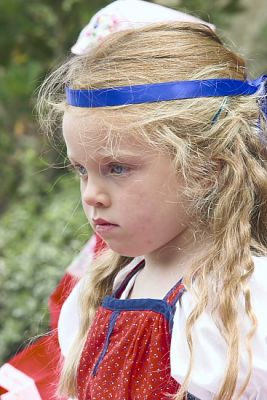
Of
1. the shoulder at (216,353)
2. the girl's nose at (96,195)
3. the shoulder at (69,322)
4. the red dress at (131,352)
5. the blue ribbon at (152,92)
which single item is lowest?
the shoulder at (69,322)

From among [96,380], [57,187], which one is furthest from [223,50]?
[57,187]

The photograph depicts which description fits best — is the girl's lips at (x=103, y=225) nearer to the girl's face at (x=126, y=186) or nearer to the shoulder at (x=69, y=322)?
the girl's face at (x=126, y=186)

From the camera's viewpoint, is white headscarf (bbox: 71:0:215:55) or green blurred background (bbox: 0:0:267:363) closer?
white headscarf (bbox: 71:0:215:55)

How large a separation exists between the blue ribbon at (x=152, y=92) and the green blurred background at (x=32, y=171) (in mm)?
1393

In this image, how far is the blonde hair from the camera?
58.6 inches

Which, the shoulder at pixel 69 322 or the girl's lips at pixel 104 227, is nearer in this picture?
the girl's lips at pixel 104 227

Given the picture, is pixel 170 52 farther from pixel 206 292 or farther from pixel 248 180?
pixel 206 292

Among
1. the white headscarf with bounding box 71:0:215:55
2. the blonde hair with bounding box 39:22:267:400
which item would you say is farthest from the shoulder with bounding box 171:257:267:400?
the white headscarf with bounding box 71:0:215:55

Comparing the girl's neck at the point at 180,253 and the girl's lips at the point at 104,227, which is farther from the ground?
the girl's lips at the point at 104,227

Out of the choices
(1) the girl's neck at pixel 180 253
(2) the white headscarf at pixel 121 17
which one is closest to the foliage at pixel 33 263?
(2) the white headscarf at pixel 121 17

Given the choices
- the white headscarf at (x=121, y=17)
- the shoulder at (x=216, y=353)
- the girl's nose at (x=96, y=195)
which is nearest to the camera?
the shoulder at (x=216, y=353)

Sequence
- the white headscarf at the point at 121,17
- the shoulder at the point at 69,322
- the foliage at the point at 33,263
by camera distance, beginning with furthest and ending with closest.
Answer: the foliage at the point at 33,263 → the white headscarf at the point at 121,17 → the shoulder at the point at 69,322

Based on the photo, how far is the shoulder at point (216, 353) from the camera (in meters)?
1.42

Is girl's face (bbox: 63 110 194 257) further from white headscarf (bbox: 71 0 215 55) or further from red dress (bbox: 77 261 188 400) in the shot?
white headscarf (bbox: 71 0 215 55)
